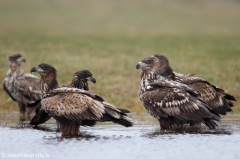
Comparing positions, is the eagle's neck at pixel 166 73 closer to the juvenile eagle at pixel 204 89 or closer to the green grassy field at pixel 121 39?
the juvenile eagle at pixel 204 89

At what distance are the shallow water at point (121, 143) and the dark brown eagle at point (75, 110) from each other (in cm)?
29

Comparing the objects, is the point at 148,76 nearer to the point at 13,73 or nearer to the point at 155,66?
the point at 155,66

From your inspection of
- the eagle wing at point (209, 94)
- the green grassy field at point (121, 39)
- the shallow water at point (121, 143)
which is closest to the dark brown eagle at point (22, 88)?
the green grassy field at point (121, 39)

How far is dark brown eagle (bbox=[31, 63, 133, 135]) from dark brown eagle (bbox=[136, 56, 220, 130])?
841 millimetres

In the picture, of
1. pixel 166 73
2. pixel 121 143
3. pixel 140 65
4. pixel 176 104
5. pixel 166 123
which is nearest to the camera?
pixel 121 143

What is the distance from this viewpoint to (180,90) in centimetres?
1127

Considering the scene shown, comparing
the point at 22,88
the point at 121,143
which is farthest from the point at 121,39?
the point at 121,143

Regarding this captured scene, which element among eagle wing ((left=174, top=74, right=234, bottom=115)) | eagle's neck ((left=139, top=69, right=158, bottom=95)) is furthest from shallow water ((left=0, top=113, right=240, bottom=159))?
eagle's neck ((left=139, top=69, right=158, bottom=95))

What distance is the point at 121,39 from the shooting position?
39.4 metres

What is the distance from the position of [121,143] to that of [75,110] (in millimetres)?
1150

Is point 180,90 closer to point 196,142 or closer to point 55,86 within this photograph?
→ point 196,142

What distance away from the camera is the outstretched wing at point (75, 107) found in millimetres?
10641

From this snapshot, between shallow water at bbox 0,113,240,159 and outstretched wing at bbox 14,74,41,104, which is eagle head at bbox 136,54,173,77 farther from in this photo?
outstretched wing at bbox 14,74,41,104

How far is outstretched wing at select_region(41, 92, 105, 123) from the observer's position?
34.9 feet
